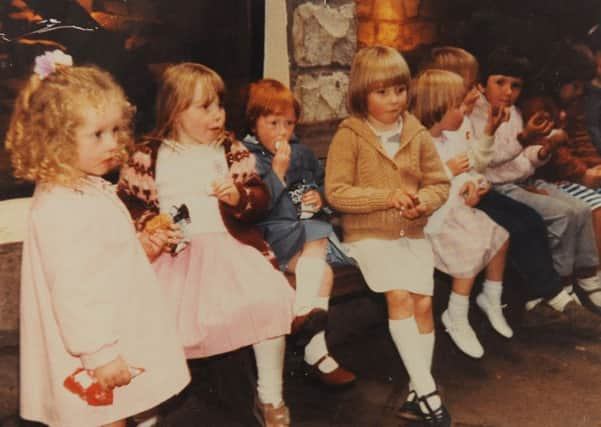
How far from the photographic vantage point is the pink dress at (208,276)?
6.43 feet

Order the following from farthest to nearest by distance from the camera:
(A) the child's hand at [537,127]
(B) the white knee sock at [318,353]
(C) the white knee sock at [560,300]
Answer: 1. (C) the white knee sock at [560,300]
2. (A) the child's hand at [537,127]
3. (B) the white knee sock at [318,353]

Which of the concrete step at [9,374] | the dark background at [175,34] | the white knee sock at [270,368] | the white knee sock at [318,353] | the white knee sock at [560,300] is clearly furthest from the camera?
the white knee sock at [560,300]

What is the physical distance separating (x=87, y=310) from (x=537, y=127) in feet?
5.02

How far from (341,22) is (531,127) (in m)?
0.70

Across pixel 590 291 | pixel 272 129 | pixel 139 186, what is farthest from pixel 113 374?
pixel 590 291

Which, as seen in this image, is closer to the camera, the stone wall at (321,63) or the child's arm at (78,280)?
the child's arm at (78,280)

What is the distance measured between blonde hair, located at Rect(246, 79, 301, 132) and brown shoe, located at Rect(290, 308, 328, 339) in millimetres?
536

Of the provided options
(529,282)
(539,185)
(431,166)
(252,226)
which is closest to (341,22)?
(431,166)

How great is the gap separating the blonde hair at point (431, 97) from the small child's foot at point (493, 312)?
60cm

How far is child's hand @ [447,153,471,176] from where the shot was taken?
2.30m

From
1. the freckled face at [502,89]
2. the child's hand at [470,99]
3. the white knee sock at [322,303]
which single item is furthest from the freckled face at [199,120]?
the freckled face at [502,89]

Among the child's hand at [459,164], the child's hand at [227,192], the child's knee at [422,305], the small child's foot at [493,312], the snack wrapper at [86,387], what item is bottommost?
the small child's foot at [493,312]

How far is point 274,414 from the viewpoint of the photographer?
2156 mm

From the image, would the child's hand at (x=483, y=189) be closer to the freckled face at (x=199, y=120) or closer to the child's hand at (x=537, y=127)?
the child's hand at (x=537, y=127)
